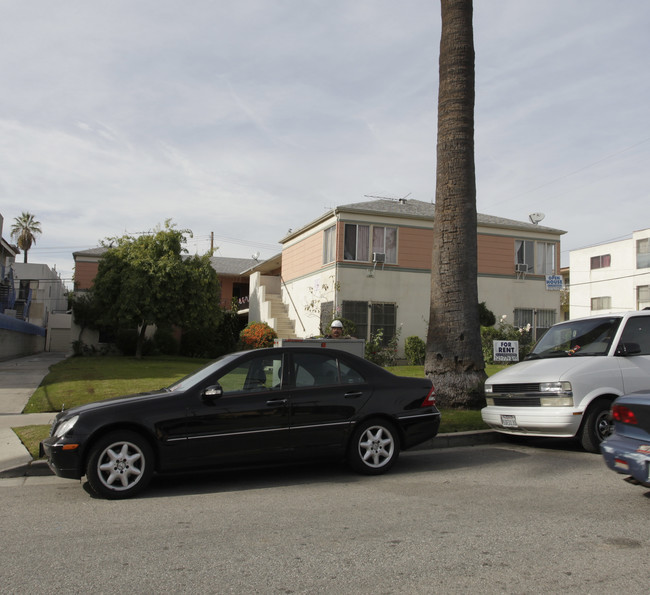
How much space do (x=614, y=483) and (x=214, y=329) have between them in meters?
27.4

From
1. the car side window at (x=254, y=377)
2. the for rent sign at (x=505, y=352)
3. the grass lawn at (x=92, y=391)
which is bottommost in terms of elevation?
the grass lawn at (x=92, y=391)

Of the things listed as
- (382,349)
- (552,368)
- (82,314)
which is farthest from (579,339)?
(82,314)

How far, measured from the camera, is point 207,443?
22.0ft

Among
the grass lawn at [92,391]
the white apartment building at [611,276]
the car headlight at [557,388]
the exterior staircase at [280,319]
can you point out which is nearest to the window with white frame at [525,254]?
the grass lawn at [92,391]

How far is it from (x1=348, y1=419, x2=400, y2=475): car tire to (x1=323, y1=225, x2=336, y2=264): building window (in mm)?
17639

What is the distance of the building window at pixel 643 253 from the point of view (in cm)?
4834

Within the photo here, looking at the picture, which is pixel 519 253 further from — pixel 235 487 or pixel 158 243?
pixel 235 487

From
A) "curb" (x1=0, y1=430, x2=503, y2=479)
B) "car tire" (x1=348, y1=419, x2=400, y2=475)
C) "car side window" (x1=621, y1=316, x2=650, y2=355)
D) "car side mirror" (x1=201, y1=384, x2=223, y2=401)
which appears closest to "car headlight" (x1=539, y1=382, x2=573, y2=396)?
"car side window" (x1=621, y1=316, x2=650, y2=355)

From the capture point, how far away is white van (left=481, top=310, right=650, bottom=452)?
8422mm

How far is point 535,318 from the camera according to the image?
27.6 m

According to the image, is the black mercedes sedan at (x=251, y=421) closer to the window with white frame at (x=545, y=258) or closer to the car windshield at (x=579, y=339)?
the car windshield at (x=579, y=339)

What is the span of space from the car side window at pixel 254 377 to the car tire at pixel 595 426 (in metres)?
4.26

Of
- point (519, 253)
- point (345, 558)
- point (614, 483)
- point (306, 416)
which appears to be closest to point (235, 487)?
point (306, 416)

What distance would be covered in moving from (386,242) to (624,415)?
1983 centimetres
